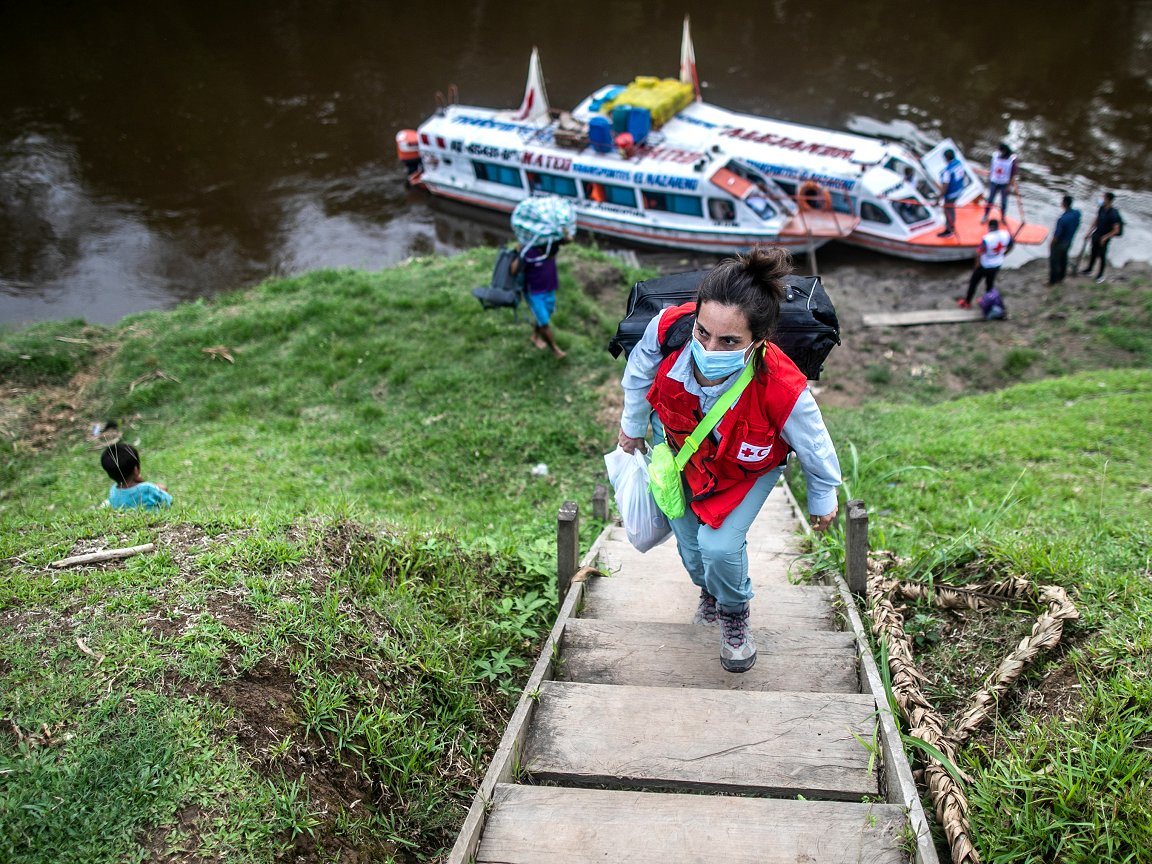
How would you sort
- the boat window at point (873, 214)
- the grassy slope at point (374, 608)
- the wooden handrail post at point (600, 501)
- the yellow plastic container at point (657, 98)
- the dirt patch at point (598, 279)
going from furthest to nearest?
the yellow plastic container at point (657, 98) < the boat window at point (873, 214) < the dirt patch at point (598, 279) < the wooden handrail post at point (600, 501) < the grassy slope at point (374, 608)

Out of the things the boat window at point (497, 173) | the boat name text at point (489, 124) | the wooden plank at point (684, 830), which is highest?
the wooden plank at point (684, 830)

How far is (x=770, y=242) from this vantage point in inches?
593

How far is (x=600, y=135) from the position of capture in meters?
15.2

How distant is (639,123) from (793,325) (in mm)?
13217

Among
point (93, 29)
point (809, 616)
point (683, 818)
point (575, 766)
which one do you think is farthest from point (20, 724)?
point (93, 29)

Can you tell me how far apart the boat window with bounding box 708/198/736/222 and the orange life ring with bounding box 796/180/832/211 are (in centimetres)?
129

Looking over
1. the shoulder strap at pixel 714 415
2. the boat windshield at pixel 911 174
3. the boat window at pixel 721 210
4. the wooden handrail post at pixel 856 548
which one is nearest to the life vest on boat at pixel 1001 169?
the boat windshield at pixel 911 174

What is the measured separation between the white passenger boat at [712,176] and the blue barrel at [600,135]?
2 centimetres

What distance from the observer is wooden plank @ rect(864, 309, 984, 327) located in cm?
1289

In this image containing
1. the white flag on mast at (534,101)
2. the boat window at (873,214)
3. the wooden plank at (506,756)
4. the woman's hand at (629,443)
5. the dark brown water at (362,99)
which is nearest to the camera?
the wooden plank at (506,756)

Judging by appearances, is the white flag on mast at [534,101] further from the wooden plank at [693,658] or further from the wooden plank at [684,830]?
the wooden plank at [684,830]

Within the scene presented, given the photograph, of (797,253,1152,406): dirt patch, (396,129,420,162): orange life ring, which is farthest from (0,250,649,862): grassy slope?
(396,129,420,162): orange life ring

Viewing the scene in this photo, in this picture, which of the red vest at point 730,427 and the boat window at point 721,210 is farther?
the boat window at point 721,210

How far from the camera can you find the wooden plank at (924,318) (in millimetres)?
12891
